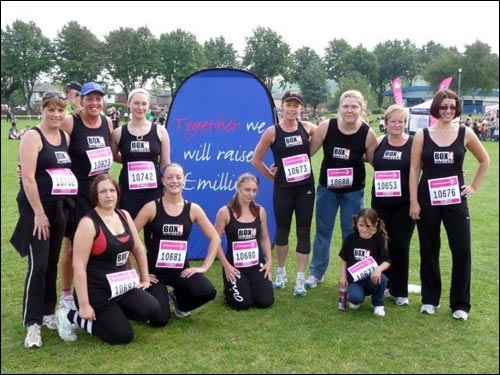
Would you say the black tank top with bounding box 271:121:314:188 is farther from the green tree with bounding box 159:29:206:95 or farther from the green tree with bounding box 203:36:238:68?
the green tree with bounding box 203:36:238:68

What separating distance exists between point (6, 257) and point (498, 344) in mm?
4681

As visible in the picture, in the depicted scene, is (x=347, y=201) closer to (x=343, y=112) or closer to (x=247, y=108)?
(x=343, y=112)

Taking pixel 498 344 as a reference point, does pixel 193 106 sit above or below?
above

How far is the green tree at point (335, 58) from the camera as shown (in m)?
76.9

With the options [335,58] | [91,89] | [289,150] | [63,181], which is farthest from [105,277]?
[335,58]

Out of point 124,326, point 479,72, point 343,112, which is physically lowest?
point 124,326

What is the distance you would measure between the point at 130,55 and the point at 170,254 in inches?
2221

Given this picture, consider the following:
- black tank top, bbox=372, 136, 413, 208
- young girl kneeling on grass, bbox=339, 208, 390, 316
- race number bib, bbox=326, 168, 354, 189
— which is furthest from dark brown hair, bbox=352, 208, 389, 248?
race number bib, bbox=326, 168, 354, 189

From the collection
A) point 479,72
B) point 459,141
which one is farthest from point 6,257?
point 479,72

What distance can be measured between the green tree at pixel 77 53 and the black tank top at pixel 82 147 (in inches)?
2010

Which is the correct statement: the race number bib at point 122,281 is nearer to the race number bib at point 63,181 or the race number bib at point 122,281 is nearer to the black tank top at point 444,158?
the race number bib at point 63,181

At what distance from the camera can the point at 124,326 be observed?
319 cm

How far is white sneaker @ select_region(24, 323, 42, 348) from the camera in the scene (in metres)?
3.12

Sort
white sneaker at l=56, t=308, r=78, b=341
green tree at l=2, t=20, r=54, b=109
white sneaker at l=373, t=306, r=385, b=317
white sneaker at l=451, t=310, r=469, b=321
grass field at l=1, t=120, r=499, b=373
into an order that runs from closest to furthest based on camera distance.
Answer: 1. grass field at l=1, t=120, r=499, b=373
2. white sneaker at l=56, t=308, r=78, b=341
3. white sneaker at l=451, t=310, r=469, b=321
4. white sneaker at l=373, t=306, r=385, b=317
5. green tree at l=2, t=20, r=54, b=109
